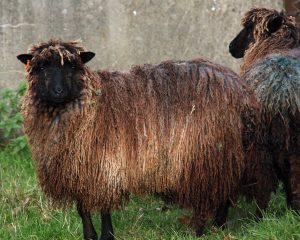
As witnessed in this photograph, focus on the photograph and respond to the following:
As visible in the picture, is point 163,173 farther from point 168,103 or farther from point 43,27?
point 43,27

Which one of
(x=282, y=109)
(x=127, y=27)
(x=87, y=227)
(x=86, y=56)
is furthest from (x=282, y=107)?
(x=127, y=27)

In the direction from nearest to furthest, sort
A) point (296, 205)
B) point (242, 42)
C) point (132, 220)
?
point (296, 205), point (132, 220), point (242, 42)

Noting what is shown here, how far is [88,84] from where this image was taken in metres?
5.51

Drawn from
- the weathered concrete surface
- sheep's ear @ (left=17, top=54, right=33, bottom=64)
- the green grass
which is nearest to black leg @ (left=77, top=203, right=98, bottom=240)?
the green grass

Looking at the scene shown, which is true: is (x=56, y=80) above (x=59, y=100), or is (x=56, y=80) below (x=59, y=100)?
above

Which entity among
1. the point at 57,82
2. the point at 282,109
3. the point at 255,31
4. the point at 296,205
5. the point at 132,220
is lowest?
the point at 132,220

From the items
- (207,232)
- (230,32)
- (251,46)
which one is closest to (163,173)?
(207,232)

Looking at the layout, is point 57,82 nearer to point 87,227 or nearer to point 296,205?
point 87,227

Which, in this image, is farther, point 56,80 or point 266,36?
point 266,36

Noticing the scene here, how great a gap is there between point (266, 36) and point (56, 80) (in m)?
2.48

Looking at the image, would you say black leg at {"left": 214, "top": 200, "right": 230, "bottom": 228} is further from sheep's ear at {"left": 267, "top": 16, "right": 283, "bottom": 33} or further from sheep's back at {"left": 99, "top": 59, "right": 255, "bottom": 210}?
sheep's ear at {"left": 267, "top": 16, "right": 283, "bottom": 33}

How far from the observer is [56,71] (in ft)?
17.7

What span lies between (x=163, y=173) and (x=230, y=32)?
336 cm

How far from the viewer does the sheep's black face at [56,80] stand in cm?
536
